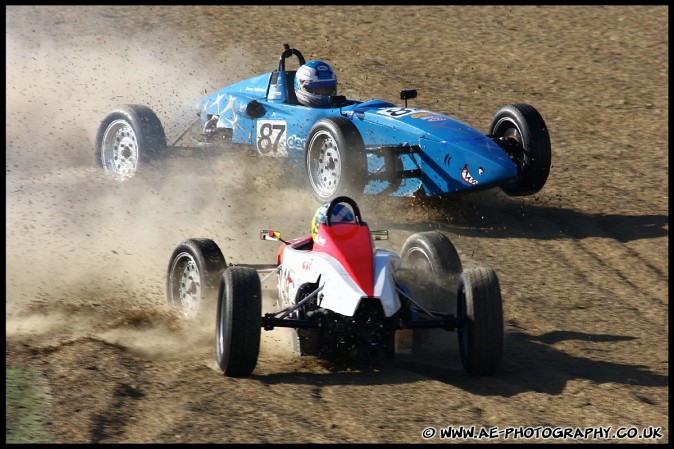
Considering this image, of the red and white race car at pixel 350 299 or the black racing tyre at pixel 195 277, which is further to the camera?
the black racing tyre at pixel 195 277

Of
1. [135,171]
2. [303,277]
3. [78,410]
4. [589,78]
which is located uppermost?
[589,78]

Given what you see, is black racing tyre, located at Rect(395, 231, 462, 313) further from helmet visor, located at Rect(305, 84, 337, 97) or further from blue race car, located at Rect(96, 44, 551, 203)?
helmet visor, located at Rect(305, 84, 337, 97)

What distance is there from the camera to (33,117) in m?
21.2

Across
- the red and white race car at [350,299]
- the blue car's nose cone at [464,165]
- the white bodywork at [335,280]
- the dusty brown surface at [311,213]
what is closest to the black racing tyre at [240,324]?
the red and white race car at [350,299]

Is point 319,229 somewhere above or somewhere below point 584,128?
below

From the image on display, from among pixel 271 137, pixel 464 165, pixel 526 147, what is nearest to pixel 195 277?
pixel 464 165

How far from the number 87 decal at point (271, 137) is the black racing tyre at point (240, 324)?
6.96 metres

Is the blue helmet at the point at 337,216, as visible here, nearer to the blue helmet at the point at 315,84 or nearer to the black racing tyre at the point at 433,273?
the black racing tyre at the point at 433,273

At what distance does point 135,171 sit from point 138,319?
6.24 metres

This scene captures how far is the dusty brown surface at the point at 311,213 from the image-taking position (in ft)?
30.1

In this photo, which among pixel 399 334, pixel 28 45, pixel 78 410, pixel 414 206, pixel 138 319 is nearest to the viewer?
pixel 78 410

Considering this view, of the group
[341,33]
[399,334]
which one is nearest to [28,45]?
[341,33]

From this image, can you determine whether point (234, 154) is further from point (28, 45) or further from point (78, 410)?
point (28, 45)

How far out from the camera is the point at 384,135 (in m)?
15.4
